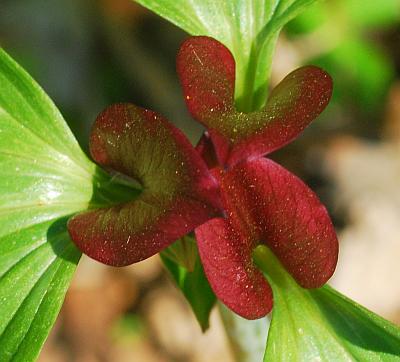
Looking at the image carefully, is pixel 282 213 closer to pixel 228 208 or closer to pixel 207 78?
pixel 228 208

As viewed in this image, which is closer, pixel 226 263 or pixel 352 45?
pixel 226 263

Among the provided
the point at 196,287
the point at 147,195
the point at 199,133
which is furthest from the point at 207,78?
the point at 199,133

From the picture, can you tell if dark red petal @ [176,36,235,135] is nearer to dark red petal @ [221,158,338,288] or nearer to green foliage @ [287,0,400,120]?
dark red petal @ [221,158,338,288]

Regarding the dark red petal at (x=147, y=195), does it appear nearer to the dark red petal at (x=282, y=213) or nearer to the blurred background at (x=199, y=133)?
the dark red petal at (x=282, y=213)

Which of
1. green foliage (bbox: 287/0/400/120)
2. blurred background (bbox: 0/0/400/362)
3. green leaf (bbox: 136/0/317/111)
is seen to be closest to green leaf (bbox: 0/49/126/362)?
green leaf (bbox: 136/0/317/111)

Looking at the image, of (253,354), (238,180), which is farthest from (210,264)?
(253,354)

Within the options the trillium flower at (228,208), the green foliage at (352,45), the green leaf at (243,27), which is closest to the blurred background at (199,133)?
the green foliage at (352,45)
